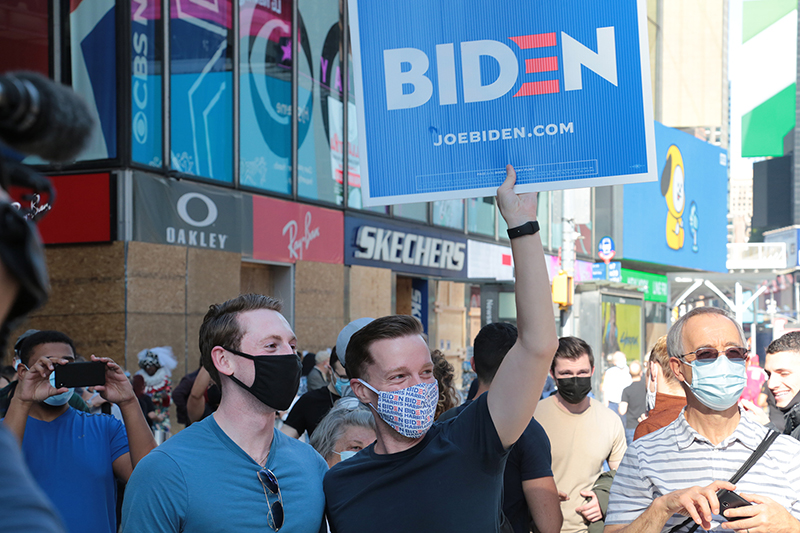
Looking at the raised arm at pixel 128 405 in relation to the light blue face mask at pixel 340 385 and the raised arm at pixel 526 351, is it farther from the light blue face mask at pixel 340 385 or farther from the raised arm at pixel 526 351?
the light blue face mask at pixel 340 385

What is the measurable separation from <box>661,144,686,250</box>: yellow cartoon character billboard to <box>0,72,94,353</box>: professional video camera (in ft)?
133

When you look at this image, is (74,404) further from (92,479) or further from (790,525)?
(790,525)

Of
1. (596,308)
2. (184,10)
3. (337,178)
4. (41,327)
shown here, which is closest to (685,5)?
(596,308)

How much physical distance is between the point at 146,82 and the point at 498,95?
1141 cm

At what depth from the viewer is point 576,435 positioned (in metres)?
5.07

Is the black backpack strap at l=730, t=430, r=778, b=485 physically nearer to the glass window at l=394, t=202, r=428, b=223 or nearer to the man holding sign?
the man holding sign

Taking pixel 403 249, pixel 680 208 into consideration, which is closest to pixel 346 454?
pixel 403 249

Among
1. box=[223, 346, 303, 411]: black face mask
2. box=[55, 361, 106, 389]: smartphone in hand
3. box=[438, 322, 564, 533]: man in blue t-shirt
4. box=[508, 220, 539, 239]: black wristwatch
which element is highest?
box=[508, 220, 539, 239]: black wristwatch

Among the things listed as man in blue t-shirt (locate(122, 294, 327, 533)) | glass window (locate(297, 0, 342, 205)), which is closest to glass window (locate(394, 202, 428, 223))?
glass window (locate(297, 0, 342, 205))

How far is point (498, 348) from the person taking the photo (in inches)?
179

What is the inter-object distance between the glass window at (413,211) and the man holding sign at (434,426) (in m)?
17.5

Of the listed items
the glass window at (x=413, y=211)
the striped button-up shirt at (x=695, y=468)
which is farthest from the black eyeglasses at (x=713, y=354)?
the glass window at (x=413, y=211)

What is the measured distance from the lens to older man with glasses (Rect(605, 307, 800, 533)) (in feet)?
9.37

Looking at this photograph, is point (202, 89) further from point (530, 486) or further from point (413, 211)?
point (530, 486)
